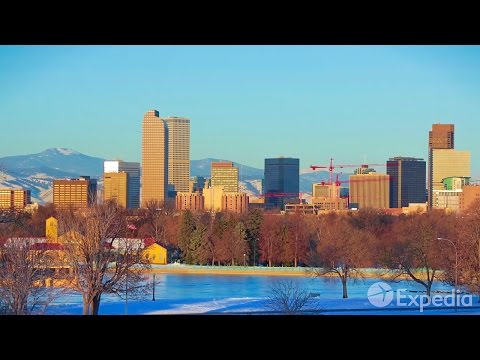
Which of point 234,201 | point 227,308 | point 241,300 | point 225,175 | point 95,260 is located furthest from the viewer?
point 225,175

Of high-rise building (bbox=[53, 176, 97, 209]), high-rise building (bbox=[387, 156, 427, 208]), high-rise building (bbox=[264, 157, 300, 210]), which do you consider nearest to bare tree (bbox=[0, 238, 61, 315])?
high-rise building (bbox=[53, 176, 97, 209])

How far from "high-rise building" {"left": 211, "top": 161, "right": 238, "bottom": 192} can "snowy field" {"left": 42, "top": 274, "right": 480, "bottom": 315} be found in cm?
3895

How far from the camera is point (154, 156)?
197ft

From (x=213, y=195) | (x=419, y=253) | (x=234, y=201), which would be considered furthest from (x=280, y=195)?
(x=419, y=253)

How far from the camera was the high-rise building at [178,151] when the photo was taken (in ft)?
187

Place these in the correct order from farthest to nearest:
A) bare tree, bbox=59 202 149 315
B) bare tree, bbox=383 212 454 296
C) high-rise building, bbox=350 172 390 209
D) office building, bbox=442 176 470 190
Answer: high-rise building, bbox=350 172 390 209
office building, bbox=442 176 470 190
bare tree, bbox=383 212 454 296
bare tree, bbox=59 202 149 315

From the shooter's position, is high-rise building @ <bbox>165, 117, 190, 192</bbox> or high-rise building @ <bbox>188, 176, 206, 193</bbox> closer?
high-rise building @ <bbox>165, 117, 190, 192</bbox>

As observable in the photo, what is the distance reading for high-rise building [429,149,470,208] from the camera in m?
51.8

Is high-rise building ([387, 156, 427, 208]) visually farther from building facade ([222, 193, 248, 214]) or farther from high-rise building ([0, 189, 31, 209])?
high-rise building ([0, 189, 31, 209])

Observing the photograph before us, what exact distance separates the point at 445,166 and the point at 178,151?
17.7 meters

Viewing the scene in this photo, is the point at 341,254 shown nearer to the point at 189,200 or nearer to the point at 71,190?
the point at 71,190

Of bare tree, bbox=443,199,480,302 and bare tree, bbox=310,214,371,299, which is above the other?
bare tree, bbox=443,199,480,302
